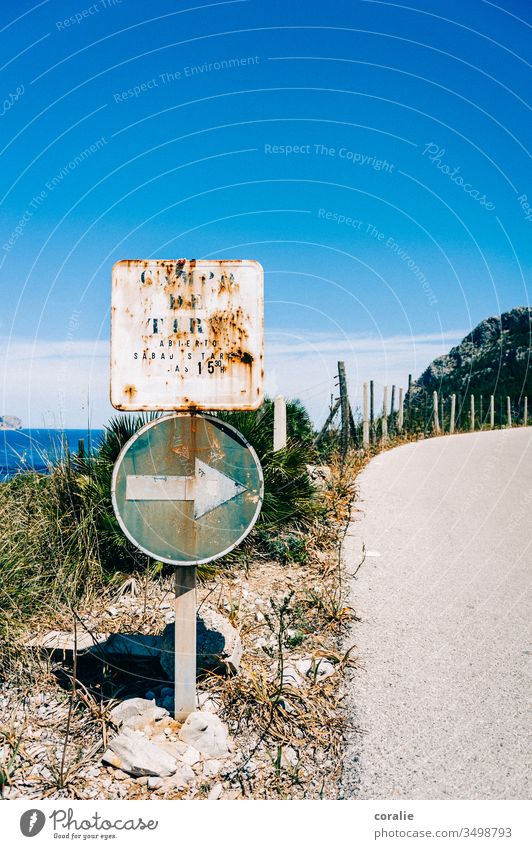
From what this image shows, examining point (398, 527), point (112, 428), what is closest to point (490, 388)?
point (398, 527)

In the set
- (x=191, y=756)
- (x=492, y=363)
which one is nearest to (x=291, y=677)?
(x=191, y=756)

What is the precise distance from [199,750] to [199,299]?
219 centimetres

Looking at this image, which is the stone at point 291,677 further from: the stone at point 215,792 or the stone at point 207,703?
the stone at point 215,792

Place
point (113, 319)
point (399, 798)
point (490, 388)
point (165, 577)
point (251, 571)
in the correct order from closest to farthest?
point (399, 798)
point (113, 319)
point (165, 577)
point (251, 571)
point (490, 388)

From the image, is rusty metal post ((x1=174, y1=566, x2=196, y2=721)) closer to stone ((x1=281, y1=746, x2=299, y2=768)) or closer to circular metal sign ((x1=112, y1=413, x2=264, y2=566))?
circular metal sign ((x1=112, y1=413, x2=264, y2=566))

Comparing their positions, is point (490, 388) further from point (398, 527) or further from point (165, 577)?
point (165, 577)

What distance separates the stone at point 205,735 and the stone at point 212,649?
48cm

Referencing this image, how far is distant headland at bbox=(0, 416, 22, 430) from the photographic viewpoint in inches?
208

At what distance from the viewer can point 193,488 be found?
3.16 meters

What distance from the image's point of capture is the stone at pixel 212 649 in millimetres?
3684

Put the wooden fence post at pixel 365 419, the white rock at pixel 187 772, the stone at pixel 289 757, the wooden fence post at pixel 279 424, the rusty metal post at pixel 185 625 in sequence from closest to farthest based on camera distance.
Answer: the white rock at pixel 187 772 < the stone at pixel 289 757 < the rusty metal post at pixel 185 625 < the wooden fence post at pixel 279 424 < the wooden fence post at pixel 365 419

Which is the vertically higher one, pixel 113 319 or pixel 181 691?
pixel 113 319

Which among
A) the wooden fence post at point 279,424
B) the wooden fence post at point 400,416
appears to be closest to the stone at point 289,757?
the wooden fence post at point 279,424

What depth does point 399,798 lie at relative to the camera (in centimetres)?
275
